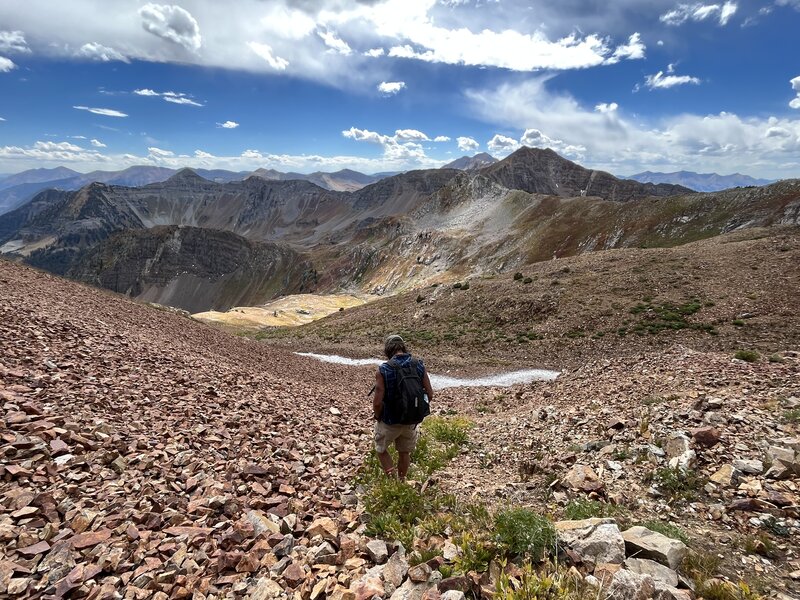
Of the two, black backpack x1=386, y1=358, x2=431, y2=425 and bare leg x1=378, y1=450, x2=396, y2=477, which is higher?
black backpack x1=386, y1=358, x2=431, y2=425

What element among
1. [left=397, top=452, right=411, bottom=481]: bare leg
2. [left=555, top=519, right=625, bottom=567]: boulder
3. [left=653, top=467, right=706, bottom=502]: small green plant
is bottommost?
[left=397, top=452, right=411, bottom=481]: bare leg

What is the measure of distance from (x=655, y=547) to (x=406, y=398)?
12.8 feet

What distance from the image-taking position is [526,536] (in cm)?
508

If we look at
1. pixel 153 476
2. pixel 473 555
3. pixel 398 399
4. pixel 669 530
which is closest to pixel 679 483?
pixel 669 530

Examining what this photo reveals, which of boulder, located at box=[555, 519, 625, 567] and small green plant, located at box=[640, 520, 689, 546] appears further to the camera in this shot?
small green plant, located at box=[640, 520, 689, 546]

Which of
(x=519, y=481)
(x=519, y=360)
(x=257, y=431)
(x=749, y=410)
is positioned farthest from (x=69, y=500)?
(x=519, y=360)

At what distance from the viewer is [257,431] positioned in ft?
30.7

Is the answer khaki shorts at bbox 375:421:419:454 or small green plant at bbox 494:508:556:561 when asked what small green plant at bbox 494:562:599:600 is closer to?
small green plant at bbox 494:508:556:561

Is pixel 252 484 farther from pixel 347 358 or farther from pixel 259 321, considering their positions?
pixel 259 321

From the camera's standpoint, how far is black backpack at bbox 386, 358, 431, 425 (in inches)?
286

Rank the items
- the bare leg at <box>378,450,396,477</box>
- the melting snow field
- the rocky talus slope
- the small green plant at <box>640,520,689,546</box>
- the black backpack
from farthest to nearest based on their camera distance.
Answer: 1. the melting snow field
2. the bare leg at <box>378,450,396,477</box>
3. the black backpack
4. the small green plant at <box>640,520,689,546</box>
5. the rocky talus slope

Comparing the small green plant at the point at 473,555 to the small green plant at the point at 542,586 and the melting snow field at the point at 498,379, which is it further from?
the melting snow field at the point at 498,379

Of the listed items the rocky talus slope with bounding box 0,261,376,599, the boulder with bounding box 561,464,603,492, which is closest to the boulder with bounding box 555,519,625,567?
the boulder with bounding box 561,464,603,492

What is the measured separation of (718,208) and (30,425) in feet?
297
